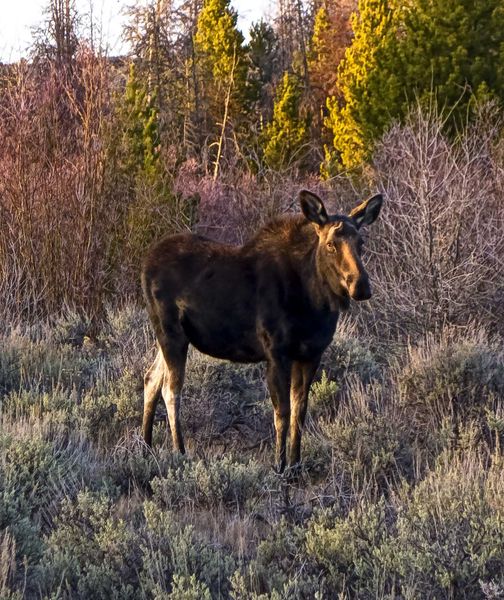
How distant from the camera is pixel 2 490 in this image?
200 inches

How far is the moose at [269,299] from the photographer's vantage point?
234 inches

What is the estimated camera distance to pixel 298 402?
6.14 metres

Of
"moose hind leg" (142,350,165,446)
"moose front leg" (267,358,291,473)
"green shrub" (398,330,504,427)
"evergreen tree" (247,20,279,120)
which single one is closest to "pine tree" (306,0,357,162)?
"evergreen tree" (247,20,279,120)

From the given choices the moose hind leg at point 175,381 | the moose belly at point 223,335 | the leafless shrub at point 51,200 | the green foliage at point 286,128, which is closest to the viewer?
the moose belly at point 223,335

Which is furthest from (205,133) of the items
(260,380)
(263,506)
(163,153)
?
(263,506)

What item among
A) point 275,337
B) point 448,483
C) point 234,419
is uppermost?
point 275,337

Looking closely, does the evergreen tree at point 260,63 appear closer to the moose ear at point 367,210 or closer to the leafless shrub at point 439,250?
the leafless shrub at point 439,250

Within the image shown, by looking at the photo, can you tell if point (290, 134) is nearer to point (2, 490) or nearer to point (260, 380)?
point (260, 380)

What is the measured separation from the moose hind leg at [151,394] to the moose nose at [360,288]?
6.03 ft

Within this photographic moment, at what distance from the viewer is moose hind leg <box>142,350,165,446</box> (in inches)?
265

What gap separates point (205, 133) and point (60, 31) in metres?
8.44

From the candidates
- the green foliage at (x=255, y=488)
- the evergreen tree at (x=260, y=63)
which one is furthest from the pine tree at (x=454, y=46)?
the green foliage at (x=255, y=488)

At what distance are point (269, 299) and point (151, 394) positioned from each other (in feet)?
4.30

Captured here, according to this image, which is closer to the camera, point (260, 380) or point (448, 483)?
point (448, 483)
